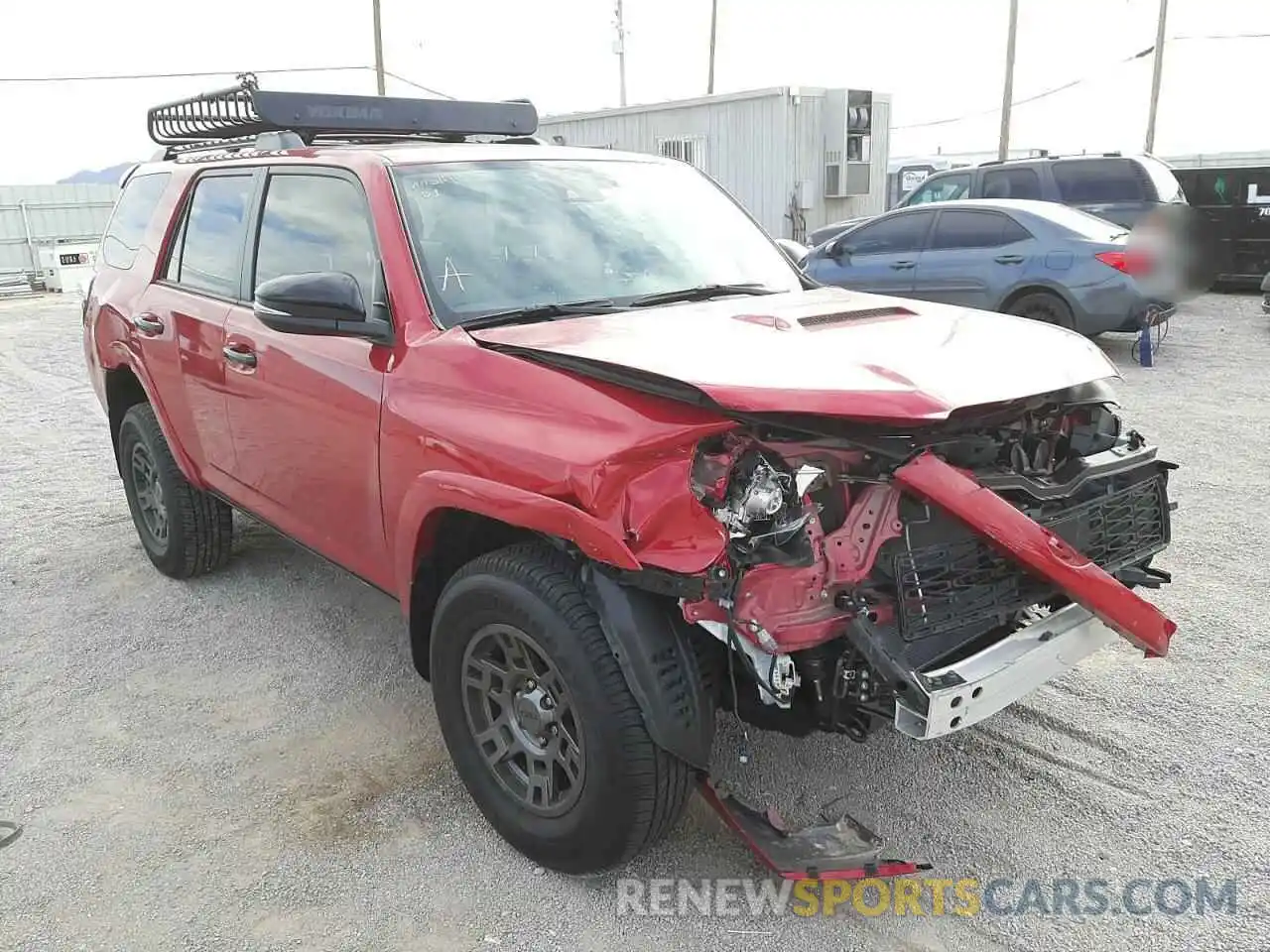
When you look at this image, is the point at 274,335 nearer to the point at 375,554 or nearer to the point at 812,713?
the point at 375,554

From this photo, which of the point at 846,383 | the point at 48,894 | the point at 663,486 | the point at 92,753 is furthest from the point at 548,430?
the point at 92,753

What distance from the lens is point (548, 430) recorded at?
2.58m

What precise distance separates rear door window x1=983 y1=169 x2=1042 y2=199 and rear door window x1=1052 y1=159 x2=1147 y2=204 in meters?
0.26

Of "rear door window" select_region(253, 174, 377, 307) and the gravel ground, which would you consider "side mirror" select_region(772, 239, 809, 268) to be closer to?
"rear door window" select_region(253, 174, 377, 307)

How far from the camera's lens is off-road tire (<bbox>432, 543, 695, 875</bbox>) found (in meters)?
2.50

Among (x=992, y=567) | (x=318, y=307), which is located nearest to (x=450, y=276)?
(x=318, y=307)

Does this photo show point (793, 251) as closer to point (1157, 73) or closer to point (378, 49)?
point (378, 49)

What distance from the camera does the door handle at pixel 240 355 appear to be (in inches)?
150

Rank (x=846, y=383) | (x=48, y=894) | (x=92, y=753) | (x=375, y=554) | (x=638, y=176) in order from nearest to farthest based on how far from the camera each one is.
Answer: (x=846, y=383) < (x=48, y=894) < (x=375, y=554) < (x=92, y=753) < (x=638, y=176)

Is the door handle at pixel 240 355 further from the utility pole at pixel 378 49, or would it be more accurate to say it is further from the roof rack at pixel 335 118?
the utility pole at pixel 378 49

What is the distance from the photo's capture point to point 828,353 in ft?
8.72

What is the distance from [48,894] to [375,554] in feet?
4.25

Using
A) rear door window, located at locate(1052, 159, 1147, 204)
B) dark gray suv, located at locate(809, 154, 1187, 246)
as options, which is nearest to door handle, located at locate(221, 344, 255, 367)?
dark gray suv, located at locate(809, 154, 1187, 246)

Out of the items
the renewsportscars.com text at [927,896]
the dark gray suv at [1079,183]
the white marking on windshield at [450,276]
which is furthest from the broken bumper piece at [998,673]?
the dark gray suv at [1079,183]
